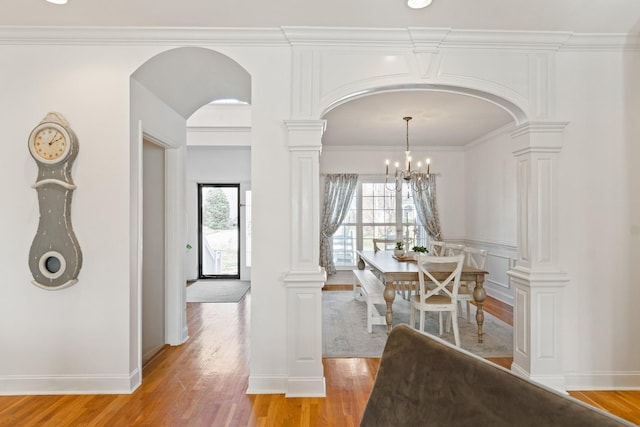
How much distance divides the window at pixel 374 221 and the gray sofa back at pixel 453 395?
19.4 feet

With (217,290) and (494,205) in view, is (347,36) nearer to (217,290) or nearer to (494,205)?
(494,205)

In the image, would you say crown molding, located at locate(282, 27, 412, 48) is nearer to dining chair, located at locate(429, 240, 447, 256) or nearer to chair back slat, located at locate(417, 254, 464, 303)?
chair back slat, located at locate(417, 254, 464, 303)

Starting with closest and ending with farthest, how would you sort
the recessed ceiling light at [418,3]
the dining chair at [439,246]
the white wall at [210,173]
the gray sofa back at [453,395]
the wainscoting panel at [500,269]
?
the gray sofa back at [453,395] < the recessed ceiling light at [418,3] < the dining chair at [439,246] < the wainscoting panel at [500,269] < the white wall at [210,173]

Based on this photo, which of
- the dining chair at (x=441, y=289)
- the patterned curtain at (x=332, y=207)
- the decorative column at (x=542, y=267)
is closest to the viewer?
the decorative column at (x=542, y=267)

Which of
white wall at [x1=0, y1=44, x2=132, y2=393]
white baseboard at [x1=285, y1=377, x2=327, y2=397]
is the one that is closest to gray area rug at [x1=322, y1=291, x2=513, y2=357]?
white baseboard at [x1=285, y1=377, x2=327, y2=397]

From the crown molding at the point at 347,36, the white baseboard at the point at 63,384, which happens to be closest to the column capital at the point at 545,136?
the crown molding at the point at 347,36

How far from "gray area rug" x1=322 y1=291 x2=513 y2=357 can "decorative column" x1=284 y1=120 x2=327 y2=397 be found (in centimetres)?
85

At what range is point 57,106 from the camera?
8.92 feet

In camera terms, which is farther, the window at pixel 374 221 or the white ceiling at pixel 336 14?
the window at pixel 374 221

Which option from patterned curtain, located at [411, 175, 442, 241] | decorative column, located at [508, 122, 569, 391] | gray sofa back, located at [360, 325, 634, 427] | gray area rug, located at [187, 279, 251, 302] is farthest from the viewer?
patterned curtain, located at [411, 175, 442, 241]

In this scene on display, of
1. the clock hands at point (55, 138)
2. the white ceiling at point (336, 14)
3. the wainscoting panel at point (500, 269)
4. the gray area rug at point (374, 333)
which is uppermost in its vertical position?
the white ceiling at point (336, 14)

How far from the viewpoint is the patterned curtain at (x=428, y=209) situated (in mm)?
6984

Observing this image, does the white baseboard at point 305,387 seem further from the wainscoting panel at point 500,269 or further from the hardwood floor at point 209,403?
the wainscoting panel at point 500,269

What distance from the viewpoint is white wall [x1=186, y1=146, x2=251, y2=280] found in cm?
751
